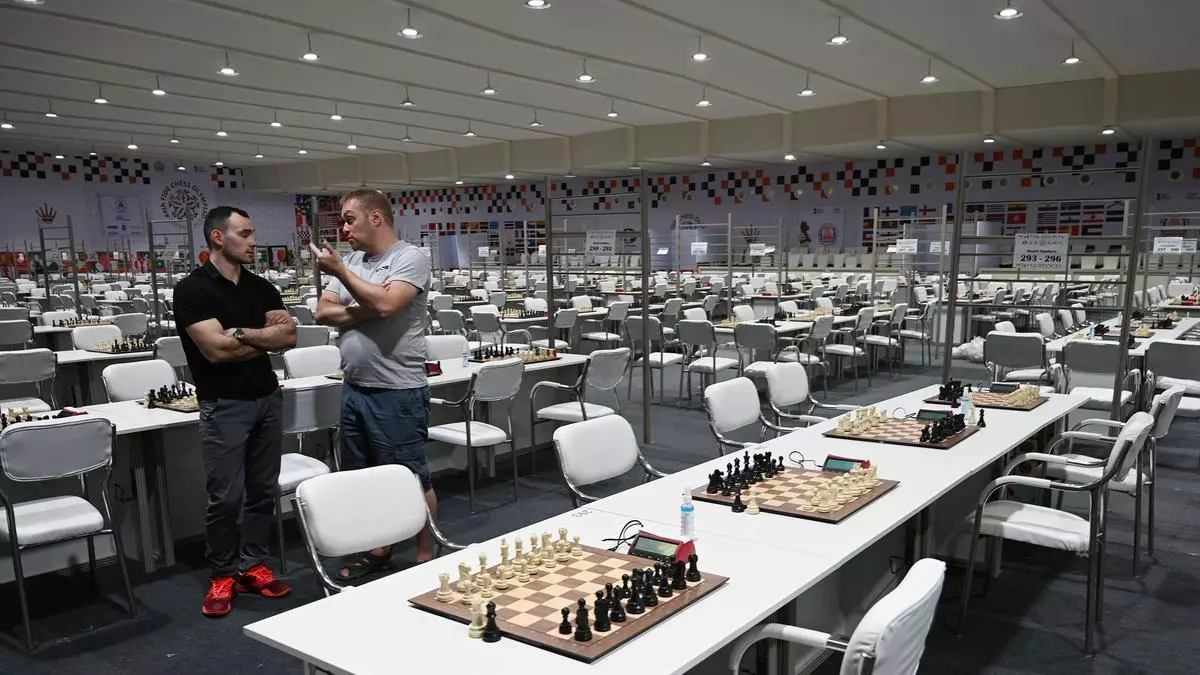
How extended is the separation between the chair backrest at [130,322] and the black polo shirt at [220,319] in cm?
512

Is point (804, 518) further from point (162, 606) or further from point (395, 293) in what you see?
point (162, 606)

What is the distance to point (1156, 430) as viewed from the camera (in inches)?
138

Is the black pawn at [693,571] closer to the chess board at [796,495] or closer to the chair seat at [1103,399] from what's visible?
the chess board at [796,495]

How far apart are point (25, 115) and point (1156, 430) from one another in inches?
571

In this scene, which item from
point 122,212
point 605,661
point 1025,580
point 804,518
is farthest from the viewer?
point 122,212

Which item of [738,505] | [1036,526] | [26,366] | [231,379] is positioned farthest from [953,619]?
[26,366]

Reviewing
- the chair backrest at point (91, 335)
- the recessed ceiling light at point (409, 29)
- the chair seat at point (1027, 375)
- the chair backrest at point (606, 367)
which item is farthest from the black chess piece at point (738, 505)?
the recessed ceiling light at point (409, 29)

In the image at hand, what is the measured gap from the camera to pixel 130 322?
7.58m

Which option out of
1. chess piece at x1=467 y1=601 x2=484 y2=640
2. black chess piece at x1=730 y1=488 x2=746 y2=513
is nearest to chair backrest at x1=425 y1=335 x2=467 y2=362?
black chess piece at x1=730 y1=488 x2=746 y2=513

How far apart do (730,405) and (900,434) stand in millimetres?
796

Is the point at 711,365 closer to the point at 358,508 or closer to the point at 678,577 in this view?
the point at 358,508

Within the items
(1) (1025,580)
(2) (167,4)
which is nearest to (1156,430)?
(1) (1025,580)

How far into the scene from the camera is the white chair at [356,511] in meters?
2.27

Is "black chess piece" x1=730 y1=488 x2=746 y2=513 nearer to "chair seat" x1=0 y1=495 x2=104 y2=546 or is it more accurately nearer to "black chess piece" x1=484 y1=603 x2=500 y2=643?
"black chess piece" x1=484 y1=603 x2=500 y2=643
